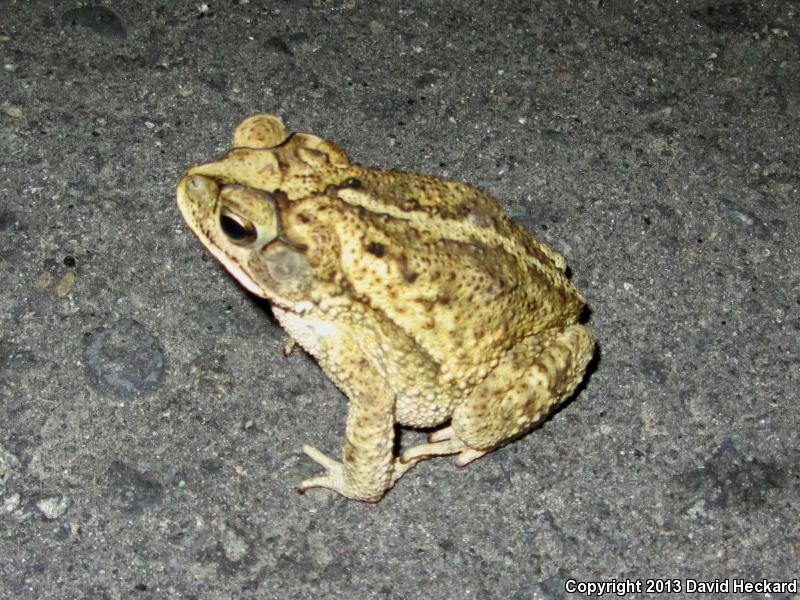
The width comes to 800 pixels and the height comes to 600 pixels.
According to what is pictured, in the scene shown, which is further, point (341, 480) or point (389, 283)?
point (341, 480)

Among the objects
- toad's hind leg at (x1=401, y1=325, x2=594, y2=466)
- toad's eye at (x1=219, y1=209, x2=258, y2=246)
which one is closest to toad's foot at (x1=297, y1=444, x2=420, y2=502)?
toad's hind leg at (x1=401, y1=325, x2=594, y2=466)

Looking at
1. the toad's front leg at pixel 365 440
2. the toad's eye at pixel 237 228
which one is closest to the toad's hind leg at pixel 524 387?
the toad's front leg at pixel 365 440

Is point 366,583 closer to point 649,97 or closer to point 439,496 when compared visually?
point 439,496

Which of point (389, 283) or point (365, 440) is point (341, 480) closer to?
point (365, 440)

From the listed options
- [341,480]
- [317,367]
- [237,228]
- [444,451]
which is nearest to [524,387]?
A: [444,451]

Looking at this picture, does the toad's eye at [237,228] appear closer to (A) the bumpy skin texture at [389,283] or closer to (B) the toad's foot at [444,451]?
(A) the bumpy skin texture at [389,283]

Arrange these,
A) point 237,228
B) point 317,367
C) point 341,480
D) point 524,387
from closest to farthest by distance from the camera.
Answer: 1. point 237,228
2. point 524,387
3. point 341,480
4. point 317,367
